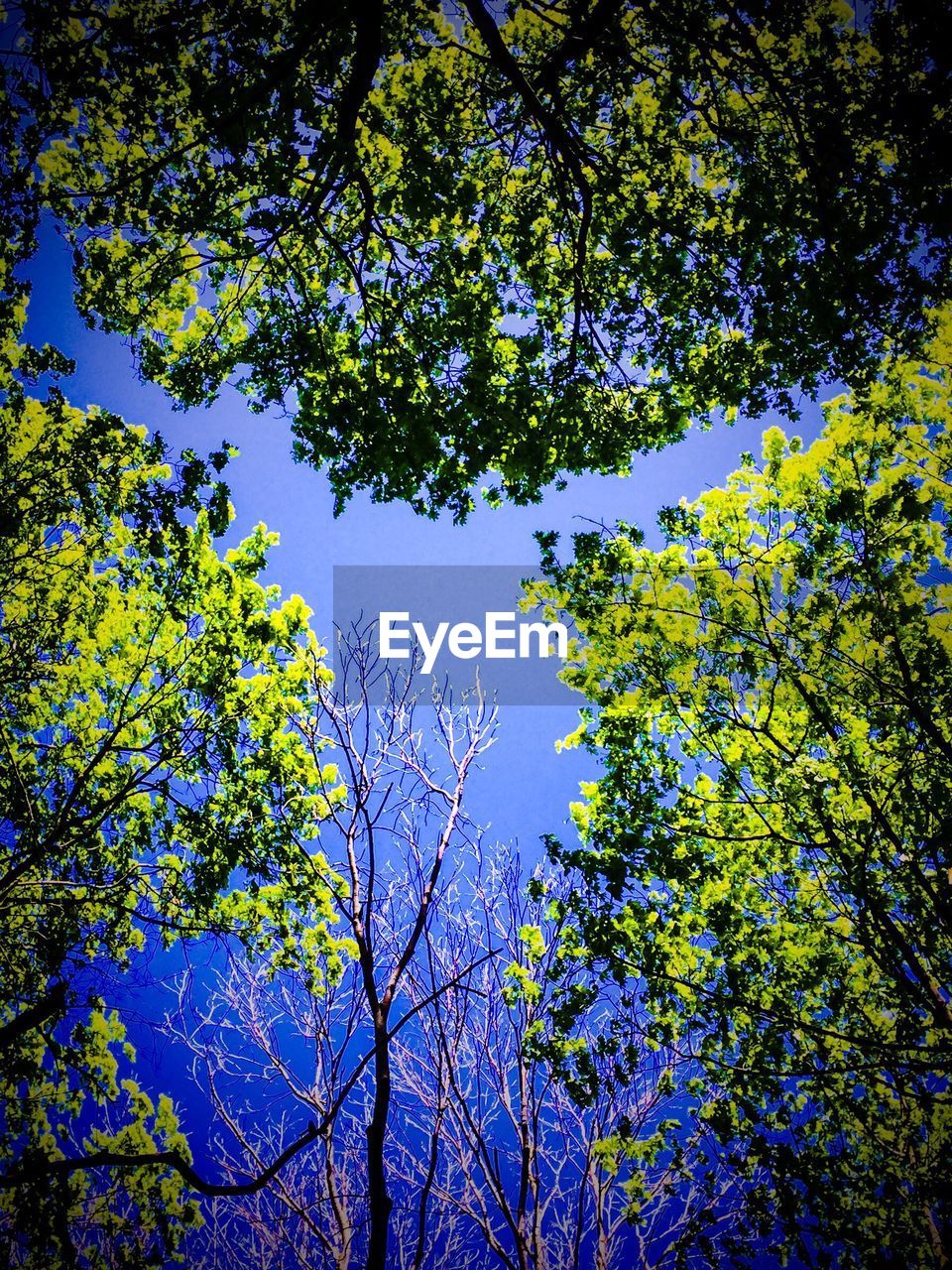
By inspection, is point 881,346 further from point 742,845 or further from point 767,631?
point 742,845

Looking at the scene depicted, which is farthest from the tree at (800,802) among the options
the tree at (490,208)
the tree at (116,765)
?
the tree at (116,765)

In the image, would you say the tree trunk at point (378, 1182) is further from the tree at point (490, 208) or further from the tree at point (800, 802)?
the tree at point (490, 208)

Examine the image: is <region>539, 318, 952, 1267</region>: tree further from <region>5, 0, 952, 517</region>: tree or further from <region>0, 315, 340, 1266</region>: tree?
<region>0, 315, 340, 1266</region>: tree

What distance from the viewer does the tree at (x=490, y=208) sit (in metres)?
3.91

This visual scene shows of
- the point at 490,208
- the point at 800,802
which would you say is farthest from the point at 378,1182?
the point at 490,208

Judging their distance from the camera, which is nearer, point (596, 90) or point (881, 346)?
point (881, 346)

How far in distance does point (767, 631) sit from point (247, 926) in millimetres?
5630

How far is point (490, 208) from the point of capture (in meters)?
5.32

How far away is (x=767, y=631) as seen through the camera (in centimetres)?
498

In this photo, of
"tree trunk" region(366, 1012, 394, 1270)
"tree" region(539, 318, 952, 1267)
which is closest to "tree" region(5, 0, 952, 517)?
"tree" region(539, 318, 952, 1267)

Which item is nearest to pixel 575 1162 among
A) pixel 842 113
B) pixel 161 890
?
pixel 161 890

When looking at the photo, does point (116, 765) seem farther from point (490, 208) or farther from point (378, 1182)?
point (490, 208)

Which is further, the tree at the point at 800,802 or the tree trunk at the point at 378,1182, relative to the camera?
the tree at the point at 800,802

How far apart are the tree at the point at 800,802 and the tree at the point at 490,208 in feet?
3.13
